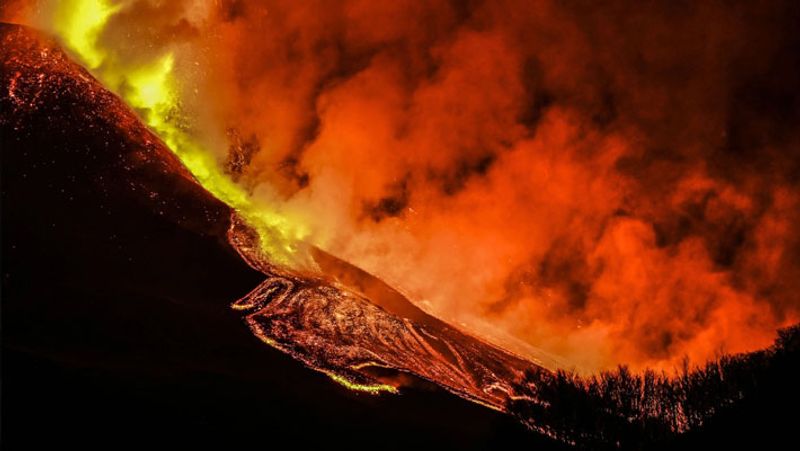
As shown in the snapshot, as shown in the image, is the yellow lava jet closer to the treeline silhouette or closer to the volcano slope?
the volcano slope

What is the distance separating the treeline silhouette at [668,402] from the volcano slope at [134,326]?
193mm

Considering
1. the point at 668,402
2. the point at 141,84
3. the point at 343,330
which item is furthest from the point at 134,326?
the point at 141,84

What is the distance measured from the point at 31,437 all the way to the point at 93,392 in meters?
0.46

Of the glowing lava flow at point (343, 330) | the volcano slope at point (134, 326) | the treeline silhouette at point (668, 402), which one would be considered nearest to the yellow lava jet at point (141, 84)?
the glowing lava flow at point (343, 330)

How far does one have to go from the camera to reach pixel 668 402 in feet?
10.4

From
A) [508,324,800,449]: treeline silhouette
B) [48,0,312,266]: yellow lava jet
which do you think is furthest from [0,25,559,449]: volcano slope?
[48,0,312,266]: yellow lava jet

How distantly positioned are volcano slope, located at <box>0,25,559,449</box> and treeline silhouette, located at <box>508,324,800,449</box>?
0.63ft

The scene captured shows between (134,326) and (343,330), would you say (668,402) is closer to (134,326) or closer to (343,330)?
(343,330)

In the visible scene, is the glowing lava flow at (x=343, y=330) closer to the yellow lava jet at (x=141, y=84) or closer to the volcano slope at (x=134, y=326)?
the yellow lava jet at (x=141, y=84)

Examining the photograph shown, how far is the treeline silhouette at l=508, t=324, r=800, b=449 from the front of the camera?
2744 millimetres

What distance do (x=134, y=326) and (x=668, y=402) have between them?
365 centimetres

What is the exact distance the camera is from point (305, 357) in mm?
4586

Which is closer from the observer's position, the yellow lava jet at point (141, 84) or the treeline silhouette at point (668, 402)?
the treeline silhouette at point (668, 402)

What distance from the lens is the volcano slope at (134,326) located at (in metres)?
3.13
